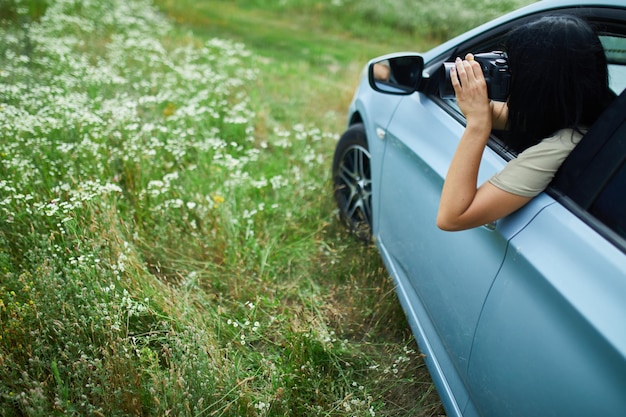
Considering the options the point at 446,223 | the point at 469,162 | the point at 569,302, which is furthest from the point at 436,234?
the point at 569,302

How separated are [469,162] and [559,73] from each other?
→ 0.38 metres

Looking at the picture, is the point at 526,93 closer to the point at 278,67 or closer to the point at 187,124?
the point at 187,124

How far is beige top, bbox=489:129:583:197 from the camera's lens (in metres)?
1.56

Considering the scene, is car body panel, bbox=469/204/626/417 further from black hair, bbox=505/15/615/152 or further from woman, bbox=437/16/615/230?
black hair, bbox=505/15/615/152

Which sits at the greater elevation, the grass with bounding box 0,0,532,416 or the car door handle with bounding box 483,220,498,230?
the car door handle with bounding box 483,220,498,230

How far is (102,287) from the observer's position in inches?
95.1

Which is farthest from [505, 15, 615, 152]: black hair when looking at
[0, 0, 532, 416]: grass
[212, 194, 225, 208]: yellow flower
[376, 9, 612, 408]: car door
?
[212, 194, 225, 208]: yellow flower

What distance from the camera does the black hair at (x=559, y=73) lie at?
5.13 ft

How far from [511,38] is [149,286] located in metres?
1.98

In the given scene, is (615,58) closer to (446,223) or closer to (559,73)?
(559,73)

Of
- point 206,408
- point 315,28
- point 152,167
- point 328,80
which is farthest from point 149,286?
point 315,28

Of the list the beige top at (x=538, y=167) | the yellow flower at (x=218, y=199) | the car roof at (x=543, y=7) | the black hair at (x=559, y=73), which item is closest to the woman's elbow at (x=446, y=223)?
the beige top at (x=538, y=167)

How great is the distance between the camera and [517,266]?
1525mm

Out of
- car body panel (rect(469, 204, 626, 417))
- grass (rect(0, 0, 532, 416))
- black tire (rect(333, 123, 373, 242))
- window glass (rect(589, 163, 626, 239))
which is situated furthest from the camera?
black tire (rect(333, 123, 373, 242))
